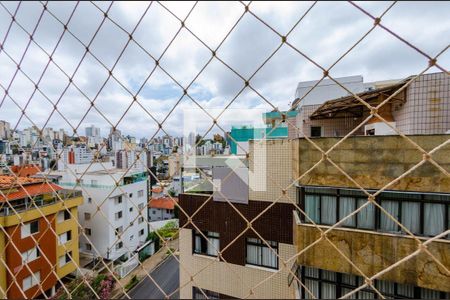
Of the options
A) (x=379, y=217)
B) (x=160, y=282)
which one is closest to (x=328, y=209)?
(x=379, y=217)

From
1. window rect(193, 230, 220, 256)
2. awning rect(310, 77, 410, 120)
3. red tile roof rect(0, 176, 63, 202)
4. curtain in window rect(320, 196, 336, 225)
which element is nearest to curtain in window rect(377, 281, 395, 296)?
curtain in window rect(320, 196, 336, 225)

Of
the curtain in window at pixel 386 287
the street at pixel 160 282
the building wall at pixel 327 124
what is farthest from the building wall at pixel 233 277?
the building wall at pixel 327 124

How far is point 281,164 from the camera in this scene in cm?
293

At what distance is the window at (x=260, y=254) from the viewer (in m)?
3.29

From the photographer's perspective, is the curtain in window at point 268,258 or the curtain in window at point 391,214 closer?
the curtain in window at point 391,214

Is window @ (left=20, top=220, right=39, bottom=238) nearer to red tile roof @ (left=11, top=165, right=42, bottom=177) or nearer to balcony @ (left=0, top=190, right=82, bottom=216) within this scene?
balcony @ (left=0, top=190, right=82, bottom=216)

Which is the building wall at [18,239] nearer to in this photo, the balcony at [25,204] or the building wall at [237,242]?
the balcony at [25,204]

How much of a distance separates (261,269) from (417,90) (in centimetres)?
307

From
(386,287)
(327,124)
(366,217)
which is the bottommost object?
(386,287)

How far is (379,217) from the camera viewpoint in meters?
2.21

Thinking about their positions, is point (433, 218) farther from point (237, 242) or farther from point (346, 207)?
point (237, 242)

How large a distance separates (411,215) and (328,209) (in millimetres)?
695

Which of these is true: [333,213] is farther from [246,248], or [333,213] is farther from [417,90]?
[417,90]

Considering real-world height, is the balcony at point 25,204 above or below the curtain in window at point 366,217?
above
